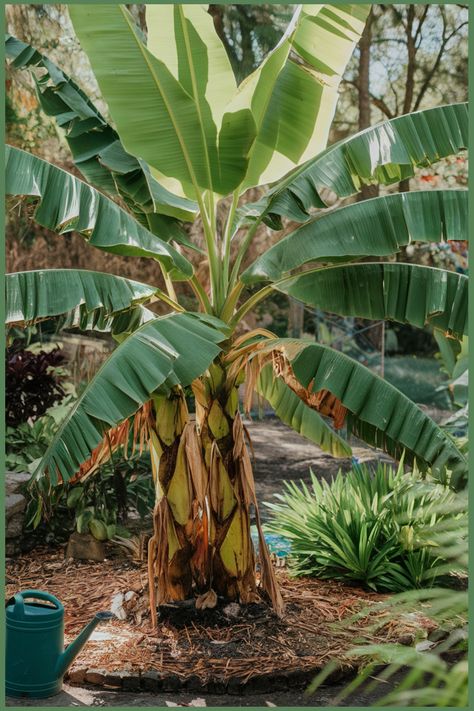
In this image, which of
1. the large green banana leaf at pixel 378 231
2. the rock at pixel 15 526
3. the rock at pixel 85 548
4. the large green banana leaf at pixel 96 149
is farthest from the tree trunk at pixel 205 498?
the rock at pixel 15 526

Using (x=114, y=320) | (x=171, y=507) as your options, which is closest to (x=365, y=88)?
(x=114, y=320)

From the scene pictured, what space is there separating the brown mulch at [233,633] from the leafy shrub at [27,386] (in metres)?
2.40

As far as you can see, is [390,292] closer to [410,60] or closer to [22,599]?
[22,599]

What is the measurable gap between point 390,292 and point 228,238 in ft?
3.65

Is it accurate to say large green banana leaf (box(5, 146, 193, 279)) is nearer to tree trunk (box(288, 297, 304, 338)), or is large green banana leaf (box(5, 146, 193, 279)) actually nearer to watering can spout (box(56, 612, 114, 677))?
watering can spout (box(56, 612, 114, 677))

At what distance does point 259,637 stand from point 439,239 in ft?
8.69

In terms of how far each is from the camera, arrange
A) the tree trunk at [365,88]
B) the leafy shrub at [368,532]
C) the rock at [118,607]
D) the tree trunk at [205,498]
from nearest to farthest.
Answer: the tree trunk at [205,498] < the rock at [118,607] < the leafy shrub at [368,532] < the tree trunk at [365,88]

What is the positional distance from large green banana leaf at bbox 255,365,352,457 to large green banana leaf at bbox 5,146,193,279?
5.86 ft

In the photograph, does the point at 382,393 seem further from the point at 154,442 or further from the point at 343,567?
the point at 343,567

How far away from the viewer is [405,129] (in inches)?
196

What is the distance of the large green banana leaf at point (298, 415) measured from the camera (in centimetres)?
610

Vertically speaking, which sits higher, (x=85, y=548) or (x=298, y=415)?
(x=298, y=415)

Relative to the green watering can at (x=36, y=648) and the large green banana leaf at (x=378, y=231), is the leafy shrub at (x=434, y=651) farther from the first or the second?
the large green banana leaf at (x=378, y=231)

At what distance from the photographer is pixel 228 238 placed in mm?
5207
